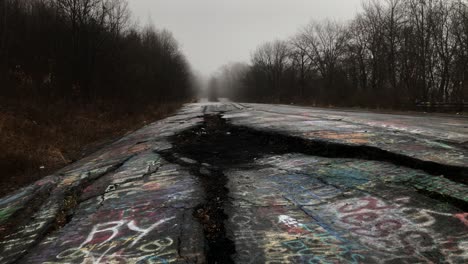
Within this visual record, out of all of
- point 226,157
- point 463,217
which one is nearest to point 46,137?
point 226,157

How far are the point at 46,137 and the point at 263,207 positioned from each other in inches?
373

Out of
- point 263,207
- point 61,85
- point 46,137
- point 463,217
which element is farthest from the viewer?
point 61,85

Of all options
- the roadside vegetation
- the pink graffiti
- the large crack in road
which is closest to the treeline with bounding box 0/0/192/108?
the roadside vegetation

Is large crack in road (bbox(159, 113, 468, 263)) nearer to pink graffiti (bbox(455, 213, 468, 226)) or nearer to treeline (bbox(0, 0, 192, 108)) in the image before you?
pink graffiti (bbox(455, 213, 468, 226))

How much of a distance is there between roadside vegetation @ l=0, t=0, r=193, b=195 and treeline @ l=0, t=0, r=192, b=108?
0.05 m

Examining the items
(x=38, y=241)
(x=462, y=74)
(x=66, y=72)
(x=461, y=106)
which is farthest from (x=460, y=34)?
(x=38, y=241)

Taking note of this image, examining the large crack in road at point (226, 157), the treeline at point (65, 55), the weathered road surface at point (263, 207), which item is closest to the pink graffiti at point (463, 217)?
the weathered road surface at point (263, 207)

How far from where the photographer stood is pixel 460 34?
1041 inches

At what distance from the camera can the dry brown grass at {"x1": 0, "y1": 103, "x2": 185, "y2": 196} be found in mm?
7774

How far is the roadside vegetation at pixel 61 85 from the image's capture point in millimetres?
9297

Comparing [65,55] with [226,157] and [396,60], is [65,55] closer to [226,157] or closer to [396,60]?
[226,157]

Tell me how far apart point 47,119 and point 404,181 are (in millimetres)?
12615

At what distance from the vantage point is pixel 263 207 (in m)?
3.63

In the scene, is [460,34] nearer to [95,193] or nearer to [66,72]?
[66,72]
